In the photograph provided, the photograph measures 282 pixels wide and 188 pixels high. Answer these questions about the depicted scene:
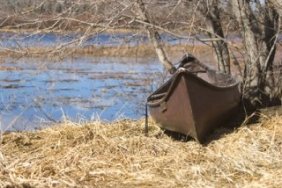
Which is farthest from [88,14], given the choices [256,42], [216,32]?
[256,42]

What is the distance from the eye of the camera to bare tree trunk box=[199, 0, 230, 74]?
35.0 ft

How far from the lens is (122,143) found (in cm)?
784

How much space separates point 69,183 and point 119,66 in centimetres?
1657

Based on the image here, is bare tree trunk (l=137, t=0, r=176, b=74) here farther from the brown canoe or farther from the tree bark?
the brown canoe

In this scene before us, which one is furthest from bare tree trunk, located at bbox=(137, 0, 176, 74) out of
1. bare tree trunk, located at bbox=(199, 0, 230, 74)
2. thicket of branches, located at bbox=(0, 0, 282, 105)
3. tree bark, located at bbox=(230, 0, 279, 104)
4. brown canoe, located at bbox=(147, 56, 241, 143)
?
brown canoe, located at bbox=(147, 56, 241, 143)

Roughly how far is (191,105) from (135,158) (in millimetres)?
1242

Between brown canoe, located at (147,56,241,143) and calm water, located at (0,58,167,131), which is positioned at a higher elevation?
brown canoe, located at (147,56,241,143)

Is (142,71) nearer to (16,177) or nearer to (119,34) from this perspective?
(119,34)

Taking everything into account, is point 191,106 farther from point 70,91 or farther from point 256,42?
point 70,91

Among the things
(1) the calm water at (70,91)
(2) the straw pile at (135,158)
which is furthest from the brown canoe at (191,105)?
(1) the calm water at (70,91)

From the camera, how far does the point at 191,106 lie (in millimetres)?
8102

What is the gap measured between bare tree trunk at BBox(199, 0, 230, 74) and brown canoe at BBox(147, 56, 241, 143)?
1.91m

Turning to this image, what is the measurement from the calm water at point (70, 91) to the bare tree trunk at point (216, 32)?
1913 millimetres

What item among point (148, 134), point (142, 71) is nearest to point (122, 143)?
point (148, 134)
